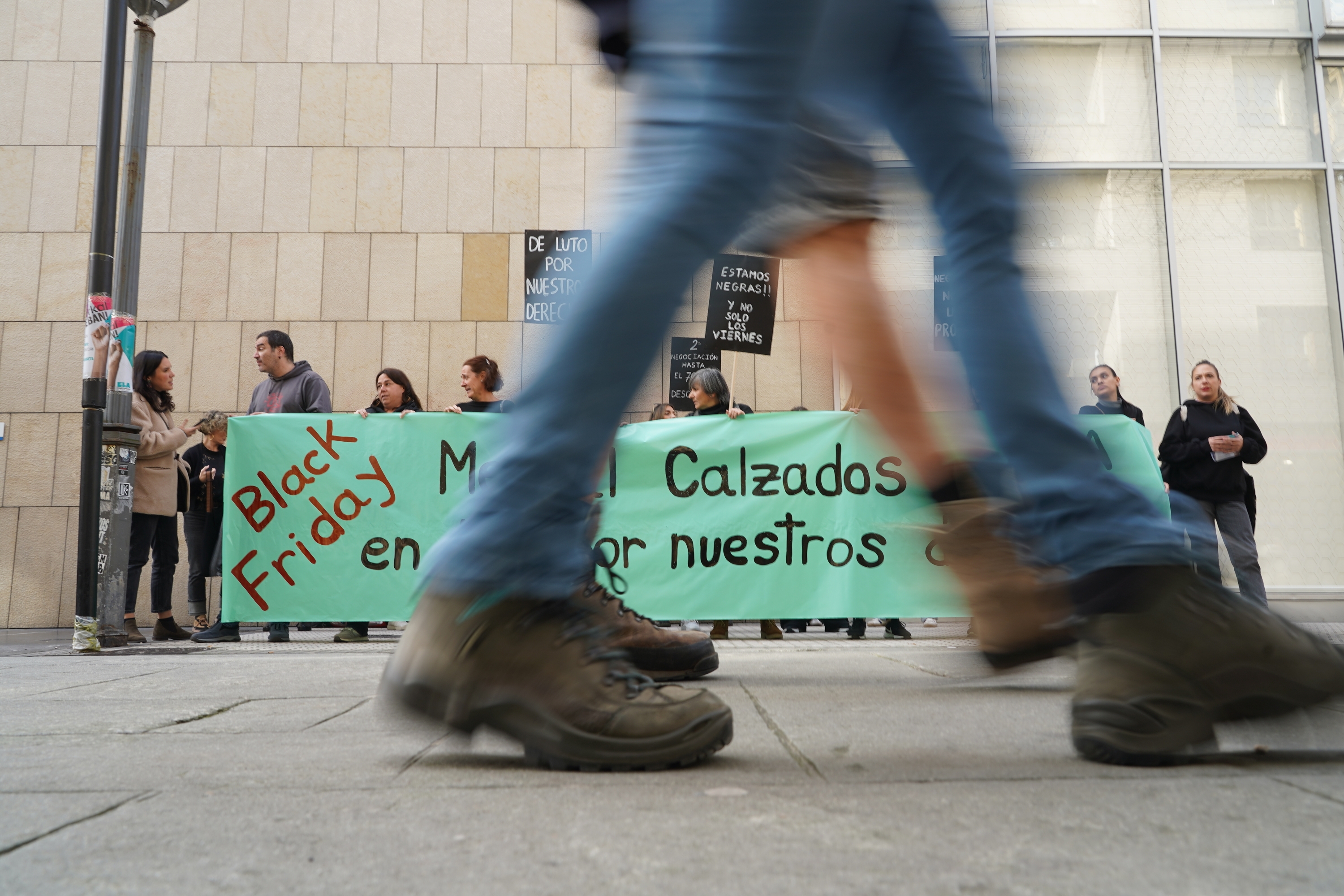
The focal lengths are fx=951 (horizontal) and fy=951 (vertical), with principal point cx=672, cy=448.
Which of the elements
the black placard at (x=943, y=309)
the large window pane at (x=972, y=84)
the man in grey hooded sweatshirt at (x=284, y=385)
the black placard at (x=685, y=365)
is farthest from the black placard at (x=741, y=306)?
the large window pane at (x=972, y=84)

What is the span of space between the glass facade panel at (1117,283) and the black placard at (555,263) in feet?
15.1

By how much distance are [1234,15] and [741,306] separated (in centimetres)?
672

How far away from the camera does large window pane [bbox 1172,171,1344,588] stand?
29.1 feet

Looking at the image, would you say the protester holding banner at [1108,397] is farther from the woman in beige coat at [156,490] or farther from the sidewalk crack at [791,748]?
the woman in beige coat at [156,490]

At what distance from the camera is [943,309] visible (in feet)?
17.6

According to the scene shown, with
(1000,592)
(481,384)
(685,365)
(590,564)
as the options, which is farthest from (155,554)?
(1000,592)

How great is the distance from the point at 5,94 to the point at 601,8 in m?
10.5

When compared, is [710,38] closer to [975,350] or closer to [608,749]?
[975,350]

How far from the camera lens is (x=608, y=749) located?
1.19m

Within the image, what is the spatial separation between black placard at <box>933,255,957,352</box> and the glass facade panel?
3.24 metres

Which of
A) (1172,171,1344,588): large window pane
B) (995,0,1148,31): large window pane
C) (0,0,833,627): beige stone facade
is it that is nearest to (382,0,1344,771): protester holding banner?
(0,0,833,627): beige stone facade

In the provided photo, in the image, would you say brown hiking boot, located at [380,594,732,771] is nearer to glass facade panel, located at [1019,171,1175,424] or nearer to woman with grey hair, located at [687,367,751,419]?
woman with grey hair, located at [687,367,751,419]

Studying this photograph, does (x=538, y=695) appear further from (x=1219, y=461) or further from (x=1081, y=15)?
(x=1081, y=15)

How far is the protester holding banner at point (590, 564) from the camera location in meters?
1.20
